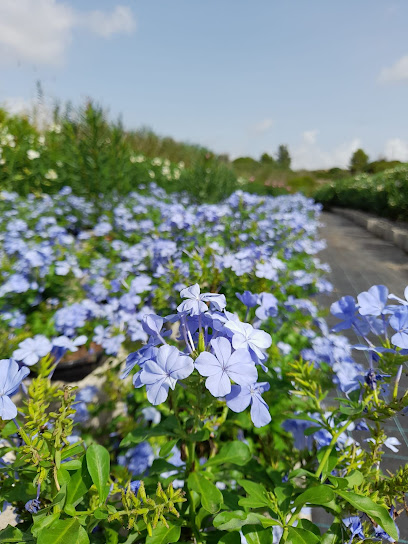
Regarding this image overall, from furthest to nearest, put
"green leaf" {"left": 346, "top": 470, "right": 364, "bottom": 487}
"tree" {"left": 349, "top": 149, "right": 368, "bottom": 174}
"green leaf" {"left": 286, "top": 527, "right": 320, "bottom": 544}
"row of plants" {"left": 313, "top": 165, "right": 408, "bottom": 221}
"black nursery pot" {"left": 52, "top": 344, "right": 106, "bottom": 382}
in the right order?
"tree" {"left": 349, "top": 149, "right": 368, "bottom": 174}
"row of plants" {"left": 313, "top": 165, "right": 408, "bottom": 221}
"black nursery pot" {"left": 52, "top": 344, "right": 106, "bottom": 382}
"green leaf" {"left": 346, "top": 470, "right": 364, "bottom": 487}
"green leaf" {"left": 286, "top": 527, "right": 320, "bottom": 544}

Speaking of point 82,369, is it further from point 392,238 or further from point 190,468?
point 392,238

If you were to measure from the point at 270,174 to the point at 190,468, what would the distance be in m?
21.2

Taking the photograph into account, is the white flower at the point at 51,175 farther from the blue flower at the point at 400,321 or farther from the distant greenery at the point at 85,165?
the blue flower at the point at 400,321

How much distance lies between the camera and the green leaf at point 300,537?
32.9 inches

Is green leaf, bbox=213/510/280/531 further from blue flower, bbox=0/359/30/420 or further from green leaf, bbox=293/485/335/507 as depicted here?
blue flower, bbox=0/359/30/420

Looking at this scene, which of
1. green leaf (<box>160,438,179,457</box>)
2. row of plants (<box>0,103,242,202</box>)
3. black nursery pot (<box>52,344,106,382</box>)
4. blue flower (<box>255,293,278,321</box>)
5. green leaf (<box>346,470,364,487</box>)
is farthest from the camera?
row of plants (<box>0,103,242,202</box>)

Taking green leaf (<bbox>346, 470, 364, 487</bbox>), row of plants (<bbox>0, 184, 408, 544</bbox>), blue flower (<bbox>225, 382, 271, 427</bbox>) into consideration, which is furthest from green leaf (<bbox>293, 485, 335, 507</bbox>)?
blue flower (<bbox>225, 382, 271, 427</bbox>)

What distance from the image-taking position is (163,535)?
0.85 meters

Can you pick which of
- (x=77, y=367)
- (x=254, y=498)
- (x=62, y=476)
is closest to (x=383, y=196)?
(x=77, y=367)

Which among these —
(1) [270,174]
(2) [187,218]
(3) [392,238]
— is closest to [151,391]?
(2) [187,218]

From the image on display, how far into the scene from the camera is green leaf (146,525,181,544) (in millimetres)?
837

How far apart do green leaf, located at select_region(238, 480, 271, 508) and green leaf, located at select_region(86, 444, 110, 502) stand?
1.10ft

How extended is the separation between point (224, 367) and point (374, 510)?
0.51 metres

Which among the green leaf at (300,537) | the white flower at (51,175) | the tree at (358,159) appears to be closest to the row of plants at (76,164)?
the white flower at (51,175)
